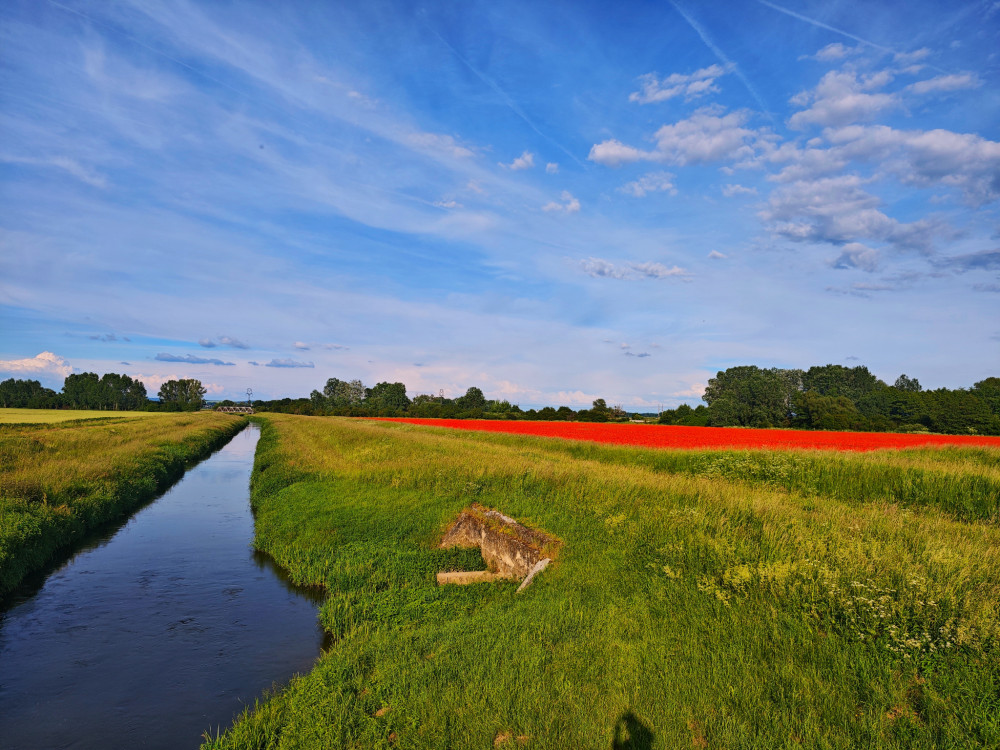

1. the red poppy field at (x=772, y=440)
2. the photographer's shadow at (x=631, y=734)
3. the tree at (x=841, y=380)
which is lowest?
the photographer's shadow at (x=631, y=734)

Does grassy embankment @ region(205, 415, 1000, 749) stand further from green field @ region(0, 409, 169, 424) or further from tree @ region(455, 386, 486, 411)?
tree @ region(455, 386, 486, 411)

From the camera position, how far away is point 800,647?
705cm

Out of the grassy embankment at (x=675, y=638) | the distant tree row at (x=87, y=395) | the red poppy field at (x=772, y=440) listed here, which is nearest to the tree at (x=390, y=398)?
the distant tree row at (x=87, y=395)

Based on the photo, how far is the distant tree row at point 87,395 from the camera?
137 m

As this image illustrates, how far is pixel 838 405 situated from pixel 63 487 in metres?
104

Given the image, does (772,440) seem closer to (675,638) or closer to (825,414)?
(675,638)

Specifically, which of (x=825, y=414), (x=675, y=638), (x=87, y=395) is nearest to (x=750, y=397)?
(x=825, y=414)

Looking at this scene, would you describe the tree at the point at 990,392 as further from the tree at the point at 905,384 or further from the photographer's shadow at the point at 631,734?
the photographer's shadow at the point at 631,734

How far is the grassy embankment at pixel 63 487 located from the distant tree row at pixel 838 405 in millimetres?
85549

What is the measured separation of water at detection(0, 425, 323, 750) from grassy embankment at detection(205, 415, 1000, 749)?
→ 1330 millimetres

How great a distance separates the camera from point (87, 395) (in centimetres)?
15575

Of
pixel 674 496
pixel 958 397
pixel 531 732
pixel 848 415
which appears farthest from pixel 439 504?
pixel 958 397

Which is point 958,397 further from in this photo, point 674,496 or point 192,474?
point 192,474

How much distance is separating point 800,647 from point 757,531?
3.74 m
